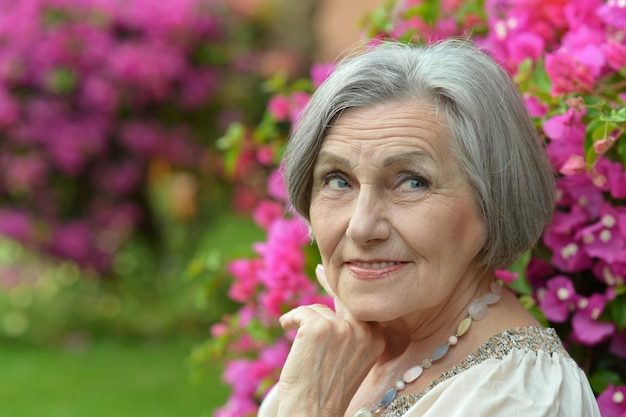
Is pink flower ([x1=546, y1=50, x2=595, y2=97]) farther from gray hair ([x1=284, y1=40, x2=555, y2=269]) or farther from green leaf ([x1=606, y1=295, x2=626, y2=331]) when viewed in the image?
green leaf ([x1=606, y1=295, x2=626, y2=331])

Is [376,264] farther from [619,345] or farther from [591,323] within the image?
[619,345]

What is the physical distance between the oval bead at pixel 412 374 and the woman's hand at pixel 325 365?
0.09 meters

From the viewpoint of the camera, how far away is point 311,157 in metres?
2.41

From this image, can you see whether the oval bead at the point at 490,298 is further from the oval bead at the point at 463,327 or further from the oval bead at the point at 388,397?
the oval bead at the point at 388,397

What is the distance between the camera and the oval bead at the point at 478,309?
2.39 meters

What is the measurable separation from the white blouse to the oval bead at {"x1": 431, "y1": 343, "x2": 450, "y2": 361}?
7 centimetres

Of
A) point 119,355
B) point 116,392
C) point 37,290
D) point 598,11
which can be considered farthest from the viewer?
point 37,290

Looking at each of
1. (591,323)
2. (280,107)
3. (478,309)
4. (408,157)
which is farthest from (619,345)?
(280,107)

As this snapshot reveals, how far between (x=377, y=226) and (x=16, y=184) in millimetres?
6354

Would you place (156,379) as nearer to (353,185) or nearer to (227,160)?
(227,160)

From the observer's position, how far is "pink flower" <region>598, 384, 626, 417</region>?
2617 millimetres

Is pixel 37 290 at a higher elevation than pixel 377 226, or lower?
higher

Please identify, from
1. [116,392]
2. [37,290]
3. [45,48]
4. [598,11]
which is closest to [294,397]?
[598,11]

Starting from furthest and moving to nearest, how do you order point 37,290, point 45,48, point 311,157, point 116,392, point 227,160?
point 37,290 < point 45,48 < point 116,392 < point 227,160 < point 311,157
